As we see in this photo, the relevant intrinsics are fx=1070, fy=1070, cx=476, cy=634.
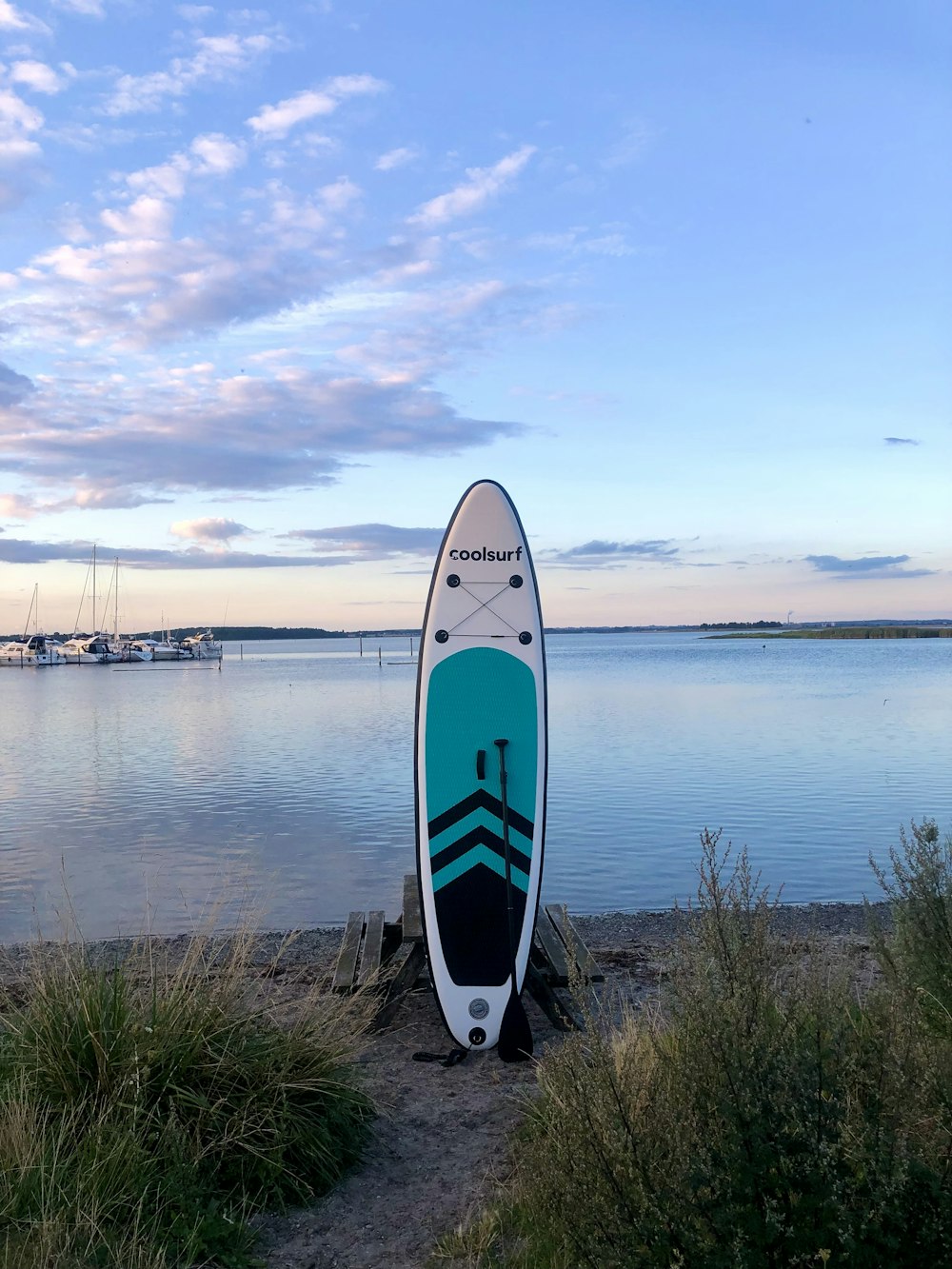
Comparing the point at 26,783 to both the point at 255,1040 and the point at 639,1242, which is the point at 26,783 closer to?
the point at 255,1040

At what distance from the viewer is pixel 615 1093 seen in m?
2.69

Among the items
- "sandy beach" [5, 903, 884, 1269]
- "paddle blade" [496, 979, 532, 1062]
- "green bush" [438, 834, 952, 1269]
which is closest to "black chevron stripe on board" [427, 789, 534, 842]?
"paddle blade" [496, 979, 532, 1062]

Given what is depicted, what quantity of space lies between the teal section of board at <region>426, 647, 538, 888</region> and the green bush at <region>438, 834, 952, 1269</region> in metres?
2.24

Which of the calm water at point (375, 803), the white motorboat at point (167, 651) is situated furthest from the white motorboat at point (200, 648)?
the calm water at point (375, 803)

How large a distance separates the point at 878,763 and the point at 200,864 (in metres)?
12.5

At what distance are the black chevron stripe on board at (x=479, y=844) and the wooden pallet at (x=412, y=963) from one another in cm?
36

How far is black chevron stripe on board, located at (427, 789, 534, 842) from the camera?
18.1ft

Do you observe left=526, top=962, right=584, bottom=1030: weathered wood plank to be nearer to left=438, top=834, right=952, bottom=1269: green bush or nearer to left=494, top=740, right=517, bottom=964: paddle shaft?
left=494, top=740, right=517, bottom=964: paddle shaft

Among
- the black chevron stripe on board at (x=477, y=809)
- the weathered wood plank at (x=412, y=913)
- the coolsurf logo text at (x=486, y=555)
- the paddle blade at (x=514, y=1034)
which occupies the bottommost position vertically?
the paddle blade at (x=514, y=1034)

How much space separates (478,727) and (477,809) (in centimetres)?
43

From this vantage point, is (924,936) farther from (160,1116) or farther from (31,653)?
(31,653)

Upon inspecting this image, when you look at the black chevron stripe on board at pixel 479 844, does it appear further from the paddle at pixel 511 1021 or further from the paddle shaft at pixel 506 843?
the paddle at pixel 511 1021

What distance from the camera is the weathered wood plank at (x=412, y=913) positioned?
551 centimetres

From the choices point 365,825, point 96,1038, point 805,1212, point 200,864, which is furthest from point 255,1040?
point 365,825
